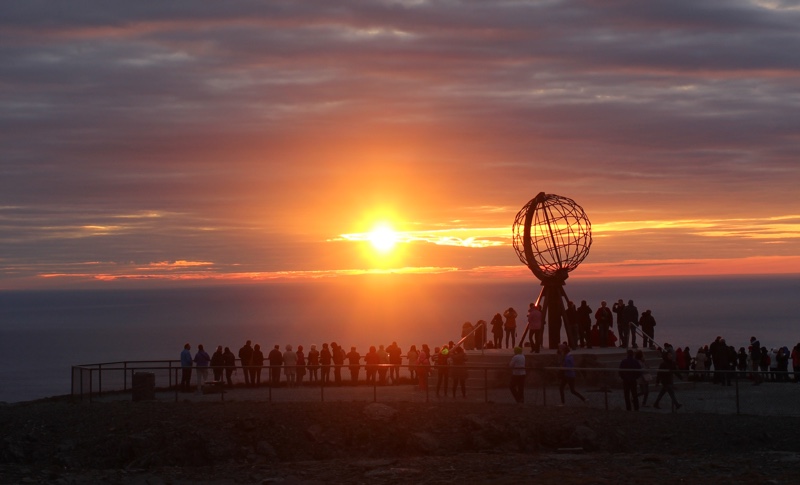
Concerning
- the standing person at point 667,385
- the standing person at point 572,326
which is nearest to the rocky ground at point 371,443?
the standing person at point 667,385

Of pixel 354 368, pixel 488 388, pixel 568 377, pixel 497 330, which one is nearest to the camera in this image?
pixel 568 377

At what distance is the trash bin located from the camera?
2972 cm

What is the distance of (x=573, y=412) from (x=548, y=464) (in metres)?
4.72

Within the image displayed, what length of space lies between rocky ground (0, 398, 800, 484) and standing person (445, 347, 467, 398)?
4.50 feet

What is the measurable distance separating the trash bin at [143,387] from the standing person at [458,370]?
8956mm

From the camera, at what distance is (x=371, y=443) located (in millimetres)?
25422

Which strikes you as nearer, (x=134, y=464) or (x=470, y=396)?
(x=134, y=464)

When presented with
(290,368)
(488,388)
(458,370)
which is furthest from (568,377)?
(290,368)

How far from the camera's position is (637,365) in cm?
2691

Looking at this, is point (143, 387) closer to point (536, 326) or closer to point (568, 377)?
point (568, 377)

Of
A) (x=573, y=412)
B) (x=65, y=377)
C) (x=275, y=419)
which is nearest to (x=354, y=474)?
(x=275, y=419)

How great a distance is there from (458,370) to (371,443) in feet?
15.4

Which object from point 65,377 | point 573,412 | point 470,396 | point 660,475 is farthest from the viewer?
point 65,377

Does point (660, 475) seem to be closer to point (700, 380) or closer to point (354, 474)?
point (354, 474)
